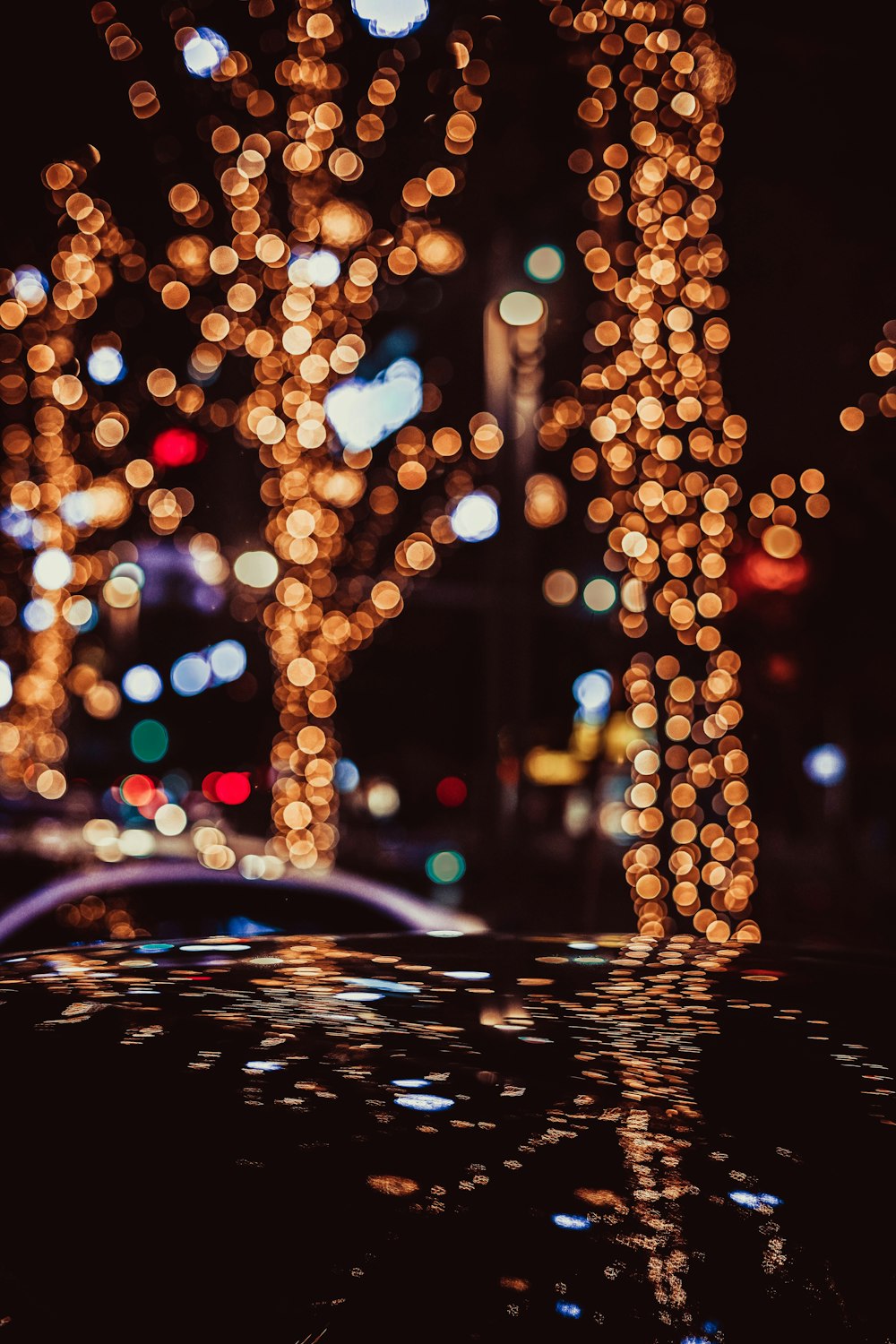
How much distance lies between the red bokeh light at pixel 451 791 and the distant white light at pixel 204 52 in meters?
14.2

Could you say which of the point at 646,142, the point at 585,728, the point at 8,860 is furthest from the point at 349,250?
the point at 585,728

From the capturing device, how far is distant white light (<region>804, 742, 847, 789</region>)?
15.2m

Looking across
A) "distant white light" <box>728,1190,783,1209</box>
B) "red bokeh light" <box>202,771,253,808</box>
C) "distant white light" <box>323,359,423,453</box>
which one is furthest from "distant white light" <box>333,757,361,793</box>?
"distant white light" <box>728,1190,783,1209</box>

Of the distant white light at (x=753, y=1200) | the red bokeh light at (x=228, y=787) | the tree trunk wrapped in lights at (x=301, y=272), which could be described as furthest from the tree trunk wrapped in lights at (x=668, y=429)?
the red bokeh light at (x=228, y=787)

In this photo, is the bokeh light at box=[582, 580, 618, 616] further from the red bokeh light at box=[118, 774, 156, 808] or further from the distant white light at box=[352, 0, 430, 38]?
the distant white light at box=[352, 0, 430, 38]

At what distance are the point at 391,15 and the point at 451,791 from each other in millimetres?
14845

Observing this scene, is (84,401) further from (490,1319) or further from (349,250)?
(490,1319)

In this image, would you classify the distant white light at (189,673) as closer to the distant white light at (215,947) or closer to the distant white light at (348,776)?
the distant white light at (348,776)

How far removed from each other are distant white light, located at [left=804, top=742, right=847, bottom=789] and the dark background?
19 centimetres

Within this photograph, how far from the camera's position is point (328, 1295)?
773 millimetres

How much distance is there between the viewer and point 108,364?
9.51 metres

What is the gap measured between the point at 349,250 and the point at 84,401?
3.70m

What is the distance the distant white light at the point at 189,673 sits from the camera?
1537 centimetres

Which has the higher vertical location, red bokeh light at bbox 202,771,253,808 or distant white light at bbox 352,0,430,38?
distant white light at bbox 352,0,430,38
